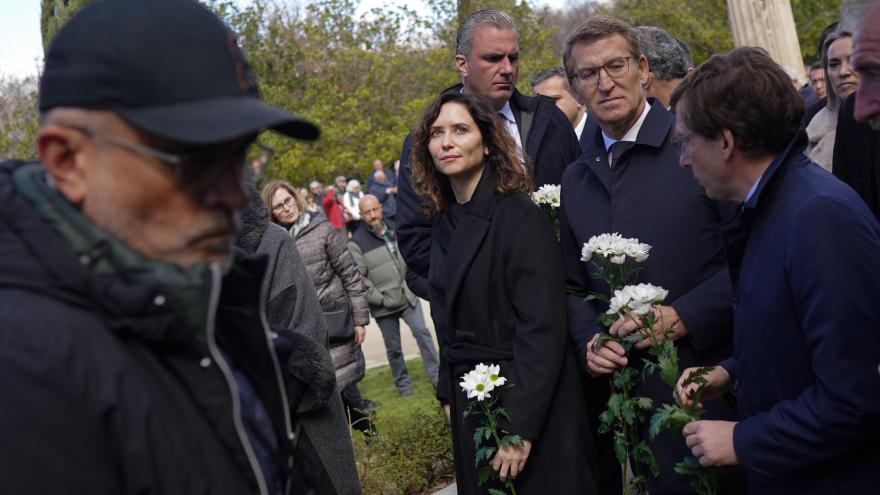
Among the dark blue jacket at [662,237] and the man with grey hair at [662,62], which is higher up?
the man with grey hair at [662,62]

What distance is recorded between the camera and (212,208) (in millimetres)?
1719

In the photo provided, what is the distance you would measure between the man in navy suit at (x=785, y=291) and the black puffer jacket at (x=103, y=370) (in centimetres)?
162

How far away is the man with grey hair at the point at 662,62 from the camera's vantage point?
575 centimetres

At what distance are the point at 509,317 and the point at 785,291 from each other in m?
1.63

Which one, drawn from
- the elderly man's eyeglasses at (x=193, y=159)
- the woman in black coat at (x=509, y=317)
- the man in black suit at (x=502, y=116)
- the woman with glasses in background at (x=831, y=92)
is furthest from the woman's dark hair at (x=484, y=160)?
the elderly man's eyeglasses at (x=193, y=159)

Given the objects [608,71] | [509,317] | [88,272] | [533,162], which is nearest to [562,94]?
[533,162]

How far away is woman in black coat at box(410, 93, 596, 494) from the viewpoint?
410 centimetres

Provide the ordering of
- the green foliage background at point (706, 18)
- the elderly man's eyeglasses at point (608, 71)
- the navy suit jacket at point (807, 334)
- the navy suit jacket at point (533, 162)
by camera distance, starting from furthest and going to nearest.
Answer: the green foliage background at point (706, 18) < the navy suit jacket at point (533, 162) < the elderly man's eyeglasses at point (608, 71) < the navy suit jacket at point (807, 334)

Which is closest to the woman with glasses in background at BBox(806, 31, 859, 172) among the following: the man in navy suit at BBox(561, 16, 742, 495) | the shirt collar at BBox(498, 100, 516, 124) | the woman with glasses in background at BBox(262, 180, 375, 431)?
the man in navy suit at BBox(561, 16, 742, 495)

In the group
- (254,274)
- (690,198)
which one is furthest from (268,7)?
(254,274)

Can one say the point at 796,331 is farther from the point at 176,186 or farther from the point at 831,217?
the point at 176,186

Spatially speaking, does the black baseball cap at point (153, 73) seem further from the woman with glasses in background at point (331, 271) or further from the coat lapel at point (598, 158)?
the woman with glasses in background at point (331, 271)

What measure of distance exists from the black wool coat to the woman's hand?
0.20 ft

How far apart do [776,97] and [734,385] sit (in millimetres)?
1088
